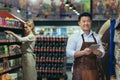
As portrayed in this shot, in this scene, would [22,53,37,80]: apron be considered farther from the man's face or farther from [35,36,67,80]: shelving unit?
the man's face

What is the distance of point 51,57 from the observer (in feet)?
29.4

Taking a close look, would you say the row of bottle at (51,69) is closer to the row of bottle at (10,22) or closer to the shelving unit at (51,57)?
the shelving unit at (51,57)

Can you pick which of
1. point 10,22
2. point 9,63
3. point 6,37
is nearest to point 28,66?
point 9,63

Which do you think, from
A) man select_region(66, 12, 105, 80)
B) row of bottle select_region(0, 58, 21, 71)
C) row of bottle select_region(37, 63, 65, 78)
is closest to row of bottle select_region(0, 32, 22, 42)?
row of bottle select_region(0, 58, 21, 71)

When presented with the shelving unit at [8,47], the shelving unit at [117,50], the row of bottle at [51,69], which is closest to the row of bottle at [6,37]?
the shelving unit at [8,47]

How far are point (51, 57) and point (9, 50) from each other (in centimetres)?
247

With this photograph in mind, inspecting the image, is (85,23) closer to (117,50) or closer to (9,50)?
(117,50)

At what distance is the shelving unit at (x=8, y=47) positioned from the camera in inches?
245

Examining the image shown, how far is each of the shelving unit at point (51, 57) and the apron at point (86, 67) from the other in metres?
5.28

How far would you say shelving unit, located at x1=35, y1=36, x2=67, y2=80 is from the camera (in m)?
8.90

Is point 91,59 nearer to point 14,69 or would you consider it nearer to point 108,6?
point 14,69

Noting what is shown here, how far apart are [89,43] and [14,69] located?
4.03 meters

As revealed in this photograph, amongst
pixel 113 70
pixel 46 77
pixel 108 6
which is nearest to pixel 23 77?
pixel 46 77

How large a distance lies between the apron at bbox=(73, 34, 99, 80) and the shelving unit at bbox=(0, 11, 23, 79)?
293 cm
